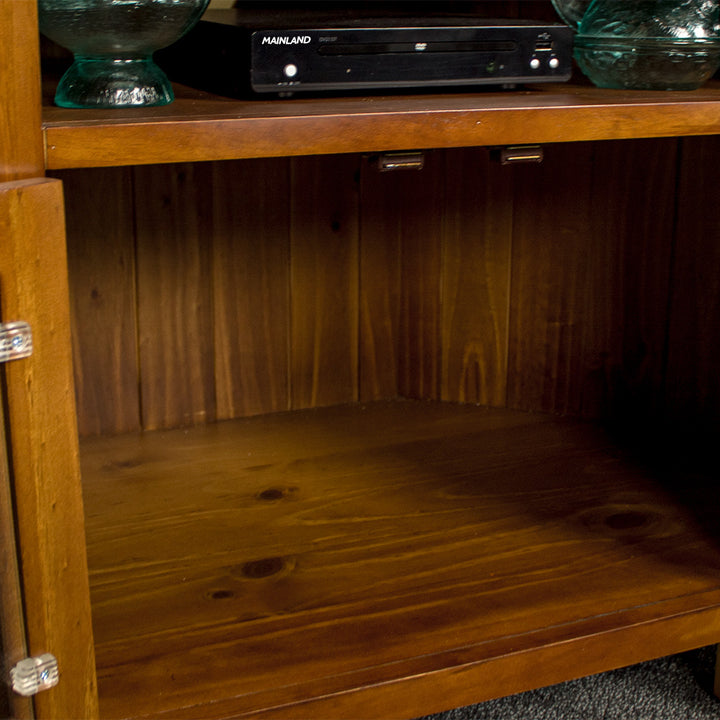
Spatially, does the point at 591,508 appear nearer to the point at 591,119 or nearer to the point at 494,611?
the point at 494,611

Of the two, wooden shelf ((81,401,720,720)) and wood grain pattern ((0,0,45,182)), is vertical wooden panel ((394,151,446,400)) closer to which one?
wooden shelf ((81,401,720,720))

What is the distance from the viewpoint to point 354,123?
→ 31.1 inches

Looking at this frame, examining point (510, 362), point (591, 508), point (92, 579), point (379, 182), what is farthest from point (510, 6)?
point (92, 579)

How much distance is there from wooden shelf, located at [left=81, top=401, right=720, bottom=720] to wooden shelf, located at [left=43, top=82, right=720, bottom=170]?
0.44m

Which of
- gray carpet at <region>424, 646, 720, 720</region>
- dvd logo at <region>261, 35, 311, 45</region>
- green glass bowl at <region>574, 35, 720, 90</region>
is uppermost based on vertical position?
dvd logo at <region>261, 35, 311, 45</region>

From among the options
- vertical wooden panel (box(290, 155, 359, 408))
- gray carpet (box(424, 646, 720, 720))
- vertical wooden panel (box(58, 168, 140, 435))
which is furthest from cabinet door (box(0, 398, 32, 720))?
vertical wooden panel (box(290, 155, 359, 408))

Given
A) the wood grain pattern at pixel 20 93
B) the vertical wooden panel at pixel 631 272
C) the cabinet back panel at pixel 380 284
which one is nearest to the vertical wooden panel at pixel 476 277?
the cabinet back panel at pixel 380 284

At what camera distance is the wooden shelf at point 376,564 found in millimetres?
907

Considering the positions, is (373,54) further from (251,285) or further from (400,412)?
(400,412)

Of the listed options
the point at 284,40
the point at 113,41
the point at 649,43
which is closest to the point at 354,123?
the point at 284,40

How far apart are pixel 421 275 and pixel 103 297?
17.0 inches

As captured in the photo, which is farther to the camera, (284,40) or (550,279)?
(550,279)

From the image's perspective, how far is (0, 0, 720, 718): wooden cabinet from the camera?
2.49ft

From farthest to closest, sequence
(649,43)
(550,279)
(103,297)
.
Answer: (550,279) < (103,297) < (649,43)
